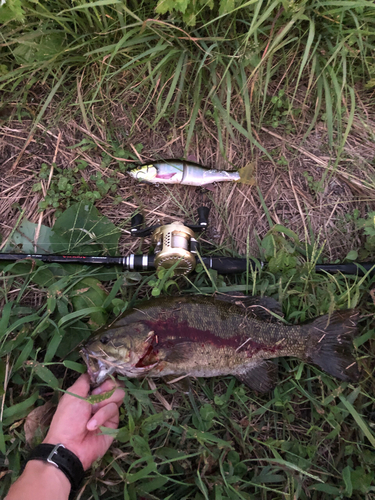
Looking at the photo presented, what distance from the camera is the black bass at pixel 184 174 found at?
10.0ft

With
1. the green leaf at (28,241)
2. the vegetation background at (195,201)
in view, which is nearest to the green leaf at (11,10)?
the vegetation background at (195,201)

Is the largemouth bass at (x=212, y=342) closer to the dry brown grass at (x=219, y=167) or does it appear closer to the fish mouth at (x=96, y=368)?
the fish mouth at (x=96, y=368)

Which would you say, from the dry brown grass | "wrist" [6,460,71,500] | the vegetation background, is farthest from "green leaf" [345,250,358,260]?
"wrist" [6,460,71,500]

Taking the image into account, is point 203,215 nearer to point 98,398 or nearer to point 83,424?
point 98,398

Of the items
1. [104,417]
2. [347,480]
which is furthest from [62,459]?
[347,480]

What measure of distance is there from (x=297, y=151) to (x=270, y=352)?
201cm

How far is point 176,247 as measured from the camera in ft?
8.77

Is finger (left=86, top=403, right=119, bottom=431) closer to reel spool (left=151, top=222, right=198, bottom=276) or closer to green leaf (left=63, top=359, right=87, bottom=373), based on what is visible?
green leaf (left=63, top=359, right=87, bottom=373)

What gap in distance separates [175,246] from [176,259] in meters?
0.11

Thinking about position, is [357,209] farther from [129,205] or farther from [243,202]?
[129,205]

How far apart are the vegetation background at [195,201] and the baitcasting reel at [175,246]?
16cm

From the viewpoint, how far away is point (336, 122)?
325 centimetres

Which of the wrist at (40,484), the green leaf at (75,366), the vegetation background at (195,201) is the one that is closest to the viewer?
the wrist at (40,484)

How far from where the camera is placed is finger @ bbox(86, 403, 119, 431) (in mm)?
2266
